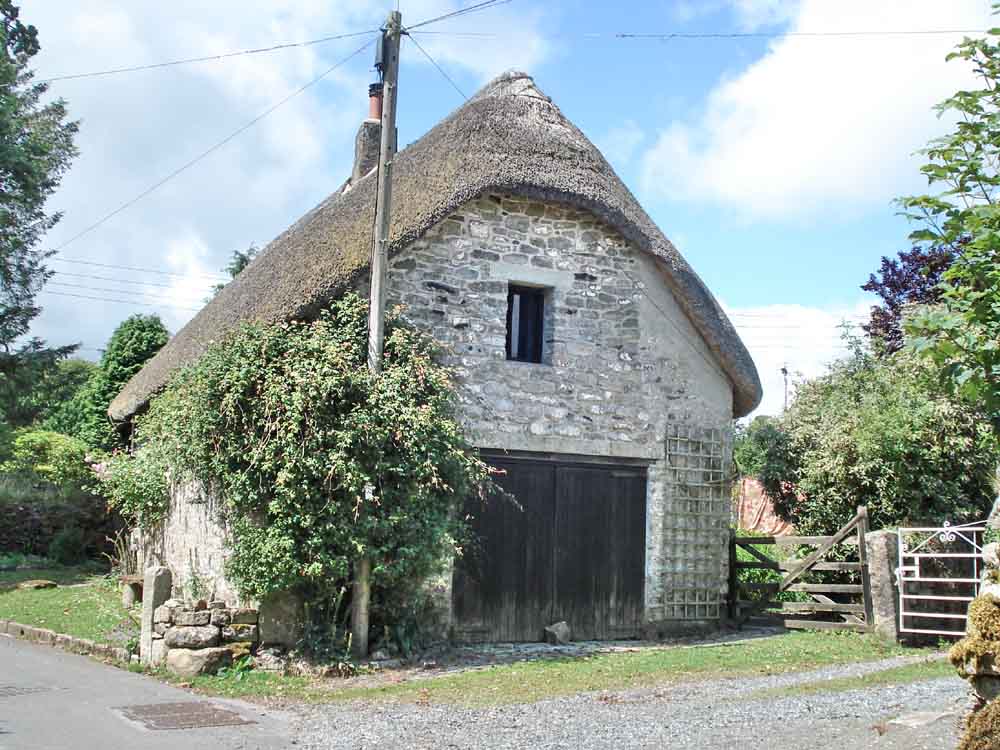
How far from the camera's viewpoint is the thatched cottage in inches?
421

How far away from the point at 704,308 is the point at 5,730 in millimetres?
8607

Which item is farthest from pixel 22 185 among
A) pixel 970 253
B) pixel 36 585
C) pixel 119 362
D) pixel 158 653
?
pixel 970 253

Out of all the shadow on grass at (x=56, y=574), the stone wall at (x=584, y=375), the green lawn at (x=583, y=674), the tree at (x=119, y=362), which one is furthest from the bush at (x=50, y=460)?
the green lawn at (x=583, y=674)

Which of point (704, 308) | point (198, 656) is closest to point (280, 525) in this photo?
point (198, 656)

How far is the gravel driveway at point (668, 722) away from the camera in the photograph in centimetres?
607

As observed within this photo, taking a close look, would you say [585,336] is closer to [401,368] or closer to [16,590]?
[401,368]

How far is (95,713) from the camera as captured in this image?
23.4ft

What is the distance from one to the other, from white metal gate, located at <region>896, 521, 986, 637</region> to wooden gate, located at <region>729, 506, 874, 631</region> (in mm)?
634

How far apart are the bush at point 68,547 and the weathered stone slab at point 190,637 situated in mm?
9565

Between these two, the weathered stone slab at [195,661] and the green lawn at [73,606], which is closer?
the weathered stone slab at [195,661]

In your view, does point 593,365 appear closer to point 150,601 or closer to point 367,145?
point 150,601

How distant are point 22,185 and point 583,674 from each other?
50.8 feet

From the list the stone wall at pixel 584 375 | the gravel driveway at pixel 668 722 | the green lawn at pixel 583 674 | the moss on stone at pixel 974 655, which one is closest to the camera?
the moss on stone at pixel 974 655

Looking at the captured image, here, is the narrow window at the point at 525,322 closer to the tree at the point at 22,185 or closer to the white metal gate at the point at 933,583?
the white metal gate at the point at 933,583
